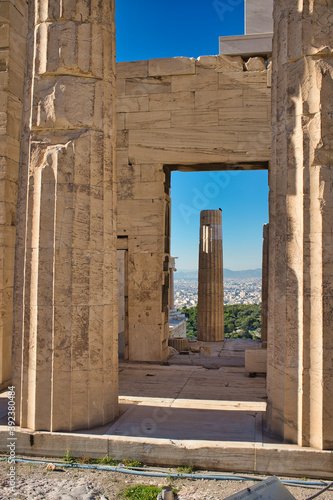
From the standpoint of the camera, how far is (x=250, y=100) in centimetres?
1035

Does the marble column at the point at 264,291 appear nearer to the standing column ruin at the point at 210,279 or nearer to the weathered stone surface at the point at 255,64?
the standing column ruin at the point at 210,279

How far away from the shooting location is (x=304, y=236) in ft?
17.0

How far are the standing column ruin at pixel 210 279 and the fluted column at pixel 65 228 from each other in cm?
1317

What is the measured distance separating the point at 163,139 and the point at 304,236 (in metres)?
6.19

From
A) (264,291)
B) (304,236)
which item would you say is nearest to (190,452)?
(304,236)

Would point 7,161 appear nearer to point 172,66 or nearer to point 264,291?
point 172,66

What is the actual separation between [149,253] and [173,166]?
2215 millimetres

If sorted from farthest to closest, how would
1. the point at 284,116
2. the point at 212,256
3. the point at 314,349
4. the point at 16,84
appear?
the point at 212,256 → the point at 16,84 → the point at 284,116 → the point at 314,349

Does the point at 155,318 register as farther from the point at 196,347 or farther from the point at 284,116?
the point at 284,116

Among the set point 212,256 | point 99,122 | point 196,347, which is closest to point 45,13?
point 99,122

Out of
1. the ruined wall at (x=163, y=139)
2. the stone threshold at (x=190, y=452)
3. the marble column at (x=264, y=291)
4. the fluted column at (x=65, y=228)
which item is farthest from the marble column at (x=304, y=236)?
the marble column at (x=264, y=291)

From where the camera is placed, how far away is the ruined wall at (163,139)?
10367 millimetres

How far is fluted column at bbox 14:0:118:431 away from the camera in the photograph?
5672 mm

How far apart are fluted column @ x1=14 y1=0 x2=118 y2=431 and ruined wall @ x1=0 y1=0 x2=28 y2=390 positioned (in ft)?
7.54
